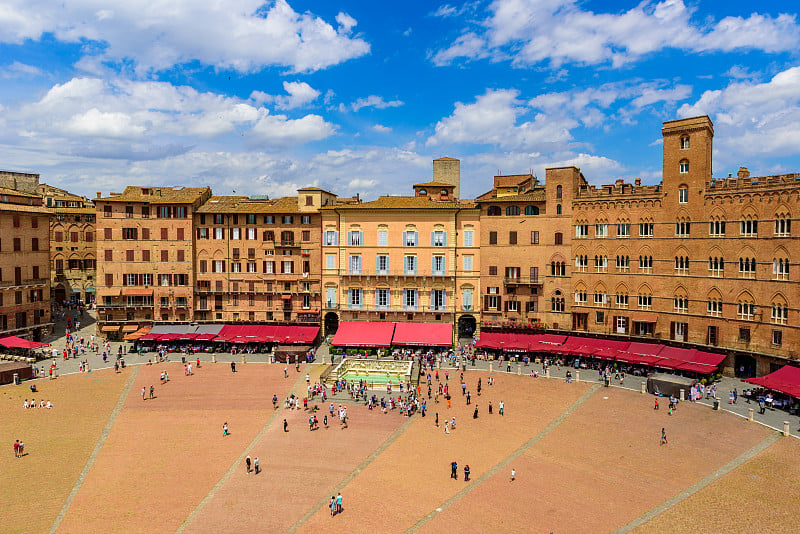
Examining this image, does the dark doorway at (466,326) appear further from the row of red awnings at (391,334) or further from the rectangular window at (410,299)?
the rectangular window at (410,299)

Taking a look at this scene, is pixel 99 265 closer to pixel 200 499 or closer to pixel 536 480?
pixel 200 499

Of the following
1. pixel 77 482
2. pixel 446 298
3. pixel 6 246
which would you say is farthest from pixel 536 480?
pixel 6 246

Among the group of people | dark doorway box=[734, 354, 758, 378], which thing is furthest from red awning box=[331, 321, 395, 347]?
dark doorway box=[734, 354, 758, 378]

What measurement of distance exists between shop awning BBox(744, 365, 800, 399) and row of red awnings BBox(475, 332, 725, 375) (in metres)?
4.70

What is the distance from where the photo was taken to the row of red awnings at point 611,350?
4706cm

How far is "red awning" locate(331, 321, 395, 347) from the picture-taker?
188 ft

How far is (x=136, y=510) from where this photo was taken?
89.3 feet

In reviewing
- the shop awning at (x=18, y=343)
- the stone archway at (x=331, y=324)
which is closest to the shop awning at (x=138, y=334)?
the shop awning at (x=18, y=343)

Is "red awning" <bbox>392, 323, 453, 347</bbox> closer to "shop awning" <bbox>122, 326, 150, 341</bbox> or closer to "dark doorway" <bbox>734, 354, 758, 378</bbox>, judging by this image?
"dark doorway" <bbox>734, 354, 758, 378</bbox>

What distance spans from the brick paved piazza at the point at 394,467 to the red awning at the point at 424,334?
42.6 feet

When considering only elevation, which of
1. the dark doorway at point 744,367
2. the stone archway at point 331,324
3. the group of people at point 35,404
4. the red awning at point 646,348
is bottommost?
the group of people at point 35,404

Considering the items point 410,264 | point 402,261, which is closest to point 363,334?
point 402,261

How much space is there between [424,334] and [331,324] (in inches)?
469

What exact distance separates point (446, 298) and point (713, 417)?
93.3 feet
